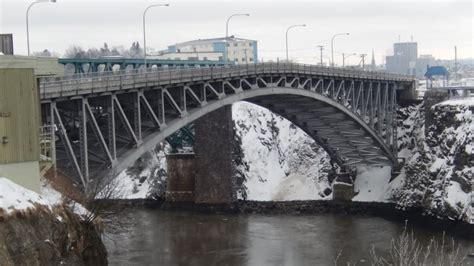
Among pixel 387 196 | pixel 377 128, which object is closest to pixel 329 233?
pixel 387 196

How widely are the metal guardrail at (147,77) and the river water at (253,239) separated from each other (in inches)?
365

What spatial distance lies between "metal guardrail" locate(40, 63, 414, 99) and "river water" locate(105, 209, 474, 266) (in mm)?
9275

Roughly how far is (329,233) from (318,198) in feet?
30.6

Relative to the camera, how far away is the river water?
35.1 m

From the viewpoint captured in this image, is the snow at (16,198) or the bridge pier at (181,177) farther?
the bridge pier at (181,177)

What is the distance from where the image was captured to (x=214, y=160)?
164 feet

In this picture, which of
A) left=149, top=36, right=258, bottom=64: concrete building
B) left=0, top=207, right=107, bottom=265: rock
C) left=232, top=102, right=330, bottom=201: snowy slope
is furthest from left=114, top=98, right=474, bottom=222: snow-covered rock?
left=149, top=36, right=258, bottom=64: concrete building

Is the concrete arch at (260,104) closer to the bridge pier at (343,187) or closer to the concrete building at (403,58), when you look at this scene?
the bridge pier at (343,187)

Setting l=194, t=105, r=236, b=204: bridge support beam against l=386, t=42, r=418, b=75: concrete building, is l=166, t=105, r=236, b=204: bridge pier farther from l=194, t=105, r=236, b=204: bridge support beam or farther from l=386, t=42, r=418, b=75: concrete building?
l=386, t=42, r=418, b=75: concrete building

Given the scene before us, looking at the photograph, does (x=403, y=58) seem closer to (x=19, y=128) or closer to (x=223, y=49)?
(x=223, y=49)

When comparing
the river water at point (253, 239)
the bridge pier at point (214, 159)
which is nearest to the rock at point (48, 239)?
the river water at point (253, 239)

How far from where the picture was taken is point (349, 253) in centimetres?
3628

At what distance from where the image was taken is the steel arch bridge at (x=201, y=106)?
2433 centimetres

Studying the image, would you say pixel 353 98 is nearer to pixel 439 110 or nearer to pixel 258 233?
pixel 439 110
